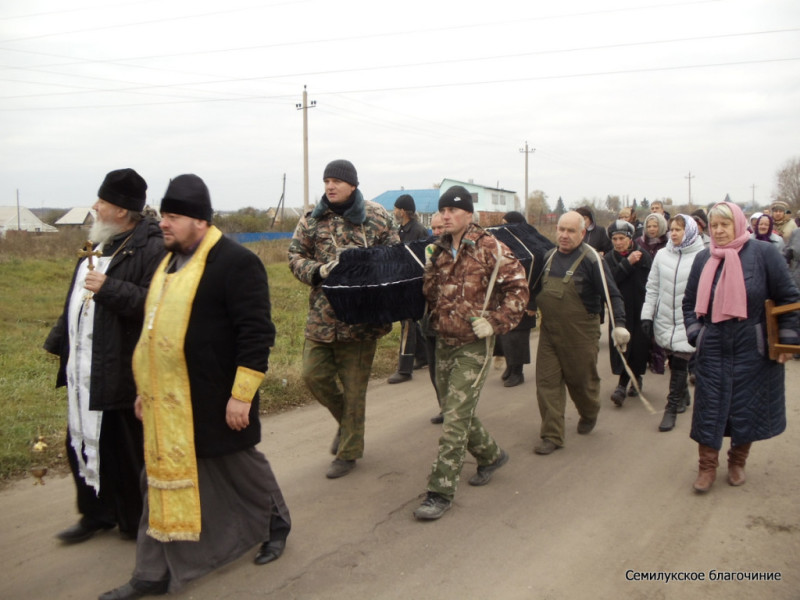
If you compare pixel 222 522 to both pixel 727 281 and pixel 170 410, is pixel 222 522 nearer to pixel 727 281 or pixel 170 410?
pixel 170 410

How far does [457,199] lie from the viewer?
15.5 ft

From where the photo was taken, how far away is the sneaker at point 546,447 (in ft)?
18.8

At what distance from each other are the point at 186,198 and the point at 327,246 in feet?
5.59

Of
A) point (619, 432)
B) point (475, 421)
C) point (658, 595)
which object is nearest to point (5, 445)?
point (475, 421)

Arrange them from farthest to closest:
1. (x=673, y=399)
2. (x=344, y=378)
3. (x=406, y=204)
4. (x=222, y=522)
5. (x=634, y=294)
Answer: (x=406, y=204) < (x=634, y=294) < (x=673, y=399) < (x=344, y=378) < (x=222, y=522)

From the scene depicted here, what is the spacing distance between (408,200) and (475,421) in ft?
14.3

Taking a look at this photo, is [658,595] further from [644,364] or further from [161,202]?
[644,364]

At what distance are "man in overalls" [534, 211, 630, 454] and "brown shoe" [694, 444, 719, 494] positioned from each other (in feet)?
3.79

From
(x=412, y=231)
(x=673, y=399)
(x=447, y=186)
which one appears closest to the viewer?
(x=673, y=399)

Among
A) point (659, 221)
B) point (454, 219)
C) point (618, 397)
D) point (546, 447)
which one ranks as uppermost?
point (659, 221)

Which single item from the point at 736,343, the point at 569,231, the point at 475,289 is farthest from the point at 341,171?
the point at 736,343

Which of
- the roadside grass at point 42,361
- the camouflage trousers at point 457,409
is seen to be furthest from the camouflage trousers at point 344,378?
the roadside grass at point 42,361

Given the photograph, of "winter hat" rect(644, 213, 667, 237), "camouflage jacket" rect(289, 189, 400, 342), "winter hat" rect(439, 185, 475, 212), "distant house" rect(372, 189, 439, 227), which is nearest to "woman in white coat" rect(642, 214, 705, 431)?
"winter hat" rect(644, 213, 667, 237)

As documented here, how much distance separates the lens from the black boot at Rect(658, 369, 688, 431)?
251 inches
